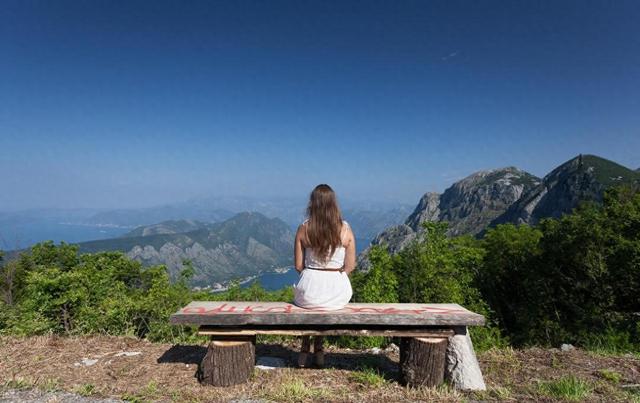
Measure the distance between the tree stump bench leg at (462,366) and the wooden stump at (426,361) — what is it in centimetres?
24

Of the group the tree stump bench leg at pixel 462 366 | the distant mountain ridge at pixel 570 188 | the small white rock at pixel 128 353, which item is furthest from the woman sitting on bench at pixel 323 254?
the distant mountain ridge at pixel 570 188

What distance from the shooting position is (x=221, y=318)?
5000mm

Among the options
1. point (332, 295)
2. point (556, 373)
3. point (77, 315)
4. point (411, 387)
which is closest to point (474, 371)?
point (411, 387)

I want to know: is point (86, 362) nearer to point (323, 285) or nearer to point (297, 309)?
point (297, 309)

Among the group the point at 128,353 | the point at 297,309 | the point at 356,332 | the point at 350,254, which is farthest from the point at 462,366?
the point at 128,353

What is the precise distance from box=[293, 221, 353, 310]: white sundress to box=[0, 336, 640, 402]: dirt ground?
1075mm

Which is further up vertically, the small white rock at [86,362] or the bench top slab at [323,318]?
the bench top slab at [323,318]

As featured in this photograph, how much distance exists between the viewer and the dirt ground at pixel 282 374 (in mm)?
4789

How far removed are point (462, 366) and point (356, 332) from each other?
1554 mm

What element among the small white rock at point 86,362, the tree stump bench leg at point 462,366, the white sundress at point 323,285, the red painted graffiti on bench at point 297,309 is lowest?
the small white rock at point 86,362

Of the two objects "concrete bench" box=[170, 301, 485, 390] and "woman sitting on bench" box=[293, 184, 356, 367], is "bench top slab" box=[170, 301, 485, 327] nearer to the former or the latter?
"concrete bench" box=[170, 301, 485, 390]

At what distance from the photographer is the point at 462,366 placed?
16.9 ft

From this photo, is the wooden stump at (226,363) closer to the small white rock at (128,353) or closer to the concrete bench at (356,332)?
the concrete bench at (356,332)

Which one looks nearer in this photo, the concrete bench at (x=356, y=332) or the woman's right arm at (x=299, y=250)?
the concrete bench at (x=356, y=332)
